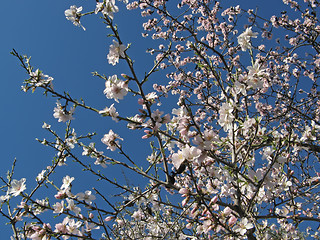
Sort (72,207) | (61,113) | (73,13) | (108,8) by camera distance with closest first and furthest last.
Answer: (108,8), (73,13), (72,207), (61,113)

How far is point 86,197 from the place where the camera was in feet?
7.90

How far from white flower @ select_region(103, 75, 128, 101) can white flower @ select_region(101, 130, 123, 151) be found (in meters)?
0.53

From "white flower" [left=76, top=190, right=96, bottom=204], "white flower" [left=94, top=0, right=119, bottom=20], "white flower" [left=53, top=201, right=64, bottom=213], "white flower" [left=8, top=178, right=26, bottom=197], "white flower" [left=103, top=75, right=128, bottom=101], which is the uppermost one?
"white flower" [left=94, top=0, right=119, bottom=20]

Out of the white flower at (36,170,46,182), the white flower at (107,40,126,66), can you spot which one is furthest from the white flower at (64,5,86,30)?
the white flower at (36,170,46,182)

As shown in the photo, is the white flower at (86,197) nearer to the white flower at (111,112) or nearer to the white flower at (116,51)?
the white flower at (111,112)

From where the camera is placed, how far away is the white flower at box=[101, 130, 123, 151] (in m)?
A: 2.53

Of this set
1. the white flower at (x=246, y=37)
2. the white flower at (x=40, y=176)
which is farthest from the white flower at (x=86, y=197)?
the white flower at (x=246, y=37)

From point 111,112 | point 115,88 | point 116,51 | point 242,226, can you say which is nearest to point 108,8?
point 116,51

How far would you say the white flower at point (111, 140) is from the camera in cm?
253

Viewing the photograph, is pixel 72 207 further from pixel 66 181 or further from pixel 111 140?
pixel 111 140

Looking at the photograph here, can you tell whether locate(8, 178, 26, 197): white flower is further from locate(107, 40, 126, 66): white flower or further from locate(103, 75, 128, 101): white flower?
locate(107, 40, 126, 66): white flower

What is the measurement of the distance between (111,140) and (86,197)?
2.07ft

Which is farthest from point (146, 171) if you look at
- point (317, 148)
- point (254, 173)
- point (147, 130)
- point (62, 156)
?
point (317, 148)

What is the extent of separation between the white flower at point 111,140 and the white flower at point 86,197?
51cm
